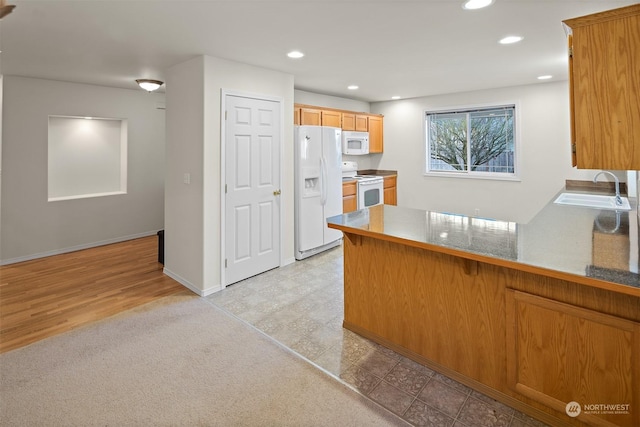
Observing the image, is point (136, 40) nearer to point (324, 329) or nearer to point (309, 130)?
point (309, 130)

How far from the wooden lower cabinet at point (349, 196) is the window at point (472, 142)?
60.8 inches

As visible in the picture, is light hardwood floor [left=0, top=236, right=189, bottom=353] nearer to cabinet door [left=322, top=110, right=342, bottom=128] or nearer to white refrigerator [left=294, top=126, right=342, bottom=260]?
white refrigerator [left=294, top=126, right=342, bottom=260]

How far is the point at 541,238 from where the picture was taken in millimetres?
1896

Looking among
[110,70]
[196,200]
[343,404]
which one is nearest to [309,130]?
[196,200]

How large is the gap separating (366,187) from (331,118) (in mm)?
1273

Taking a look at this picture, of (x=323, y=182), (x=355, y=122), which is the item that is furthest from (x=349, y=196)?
(x=355, y=122)

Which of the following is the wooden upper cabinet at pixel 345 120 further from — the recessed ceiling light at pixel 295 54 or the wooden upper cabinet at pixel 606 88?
the wooden upper cabinet at pixel 606 88

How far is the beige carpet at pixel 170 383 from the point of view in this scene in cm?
181

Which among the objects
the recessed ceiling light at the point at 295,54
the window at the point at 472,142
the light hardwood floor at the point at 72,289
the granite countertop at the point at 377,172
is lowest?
the light hardwood floor at the point at 72,289

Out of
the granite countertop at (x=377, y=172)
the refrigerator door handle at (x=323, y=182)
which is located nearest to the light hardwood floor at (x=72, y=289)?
the refrigerator door handle at (x=323, y=182)

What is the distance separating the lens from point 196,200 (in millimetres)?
3441

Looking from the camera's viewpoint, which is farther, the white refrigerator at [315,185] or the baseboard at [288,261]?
the white refrigerator at [315,185]

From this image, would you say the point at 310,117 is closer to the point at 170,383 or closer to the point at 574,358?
the point at 170,383

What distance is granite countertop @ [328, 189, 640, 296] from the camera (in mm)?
1398
